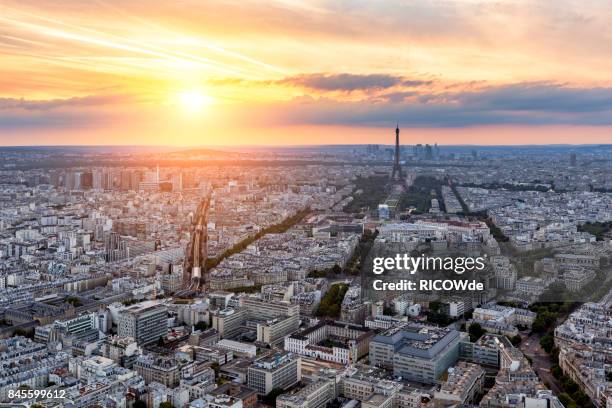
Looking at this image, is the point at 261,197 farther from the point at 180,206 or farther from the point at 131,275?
the point at 131,275

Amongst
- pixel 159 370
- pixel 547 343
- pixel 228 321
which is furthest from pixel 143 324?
pixel 547 343

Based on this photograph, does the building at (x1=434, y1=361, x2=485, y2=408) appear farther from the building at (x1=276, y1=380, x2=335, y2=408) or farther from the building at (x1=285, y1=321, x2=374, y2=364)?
the building at (x1=285, y1=321, x2=374, y2=364)

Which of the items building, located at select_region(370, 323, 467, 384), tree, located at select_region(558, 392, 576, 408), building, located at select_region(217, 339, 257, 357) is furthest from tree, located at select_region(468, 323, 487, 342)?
building, located at select_region(217, 339, 257, 357)

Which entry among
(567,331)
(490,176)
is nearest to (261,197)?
(490,176)

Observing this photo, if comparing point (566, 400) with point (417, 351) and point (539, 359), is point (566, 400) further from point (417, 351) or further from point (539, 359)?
point (417, 351)

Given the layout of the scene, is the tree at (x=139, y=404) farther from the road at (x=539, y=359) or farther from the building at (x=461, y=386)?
the road at (x=539, y=359)

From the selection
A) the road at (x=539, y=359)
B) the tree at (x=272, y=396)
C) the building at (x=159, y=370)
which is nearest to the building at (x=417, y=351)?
the road at (x=539, y=359)

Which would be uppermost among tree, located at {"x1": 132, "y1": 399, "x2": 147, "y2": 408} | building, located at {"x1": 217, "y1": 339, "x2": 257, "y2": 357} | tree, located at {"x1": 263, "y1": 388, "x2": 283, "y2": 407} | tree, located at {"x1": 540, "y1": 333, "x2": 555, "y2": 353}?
tree, located at {"x1": 540, "y1": 333, "x2": 555, "y2": 353}

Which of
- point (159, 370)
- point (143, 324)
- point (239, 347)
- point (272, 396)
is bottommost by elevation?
point (272, 396)
